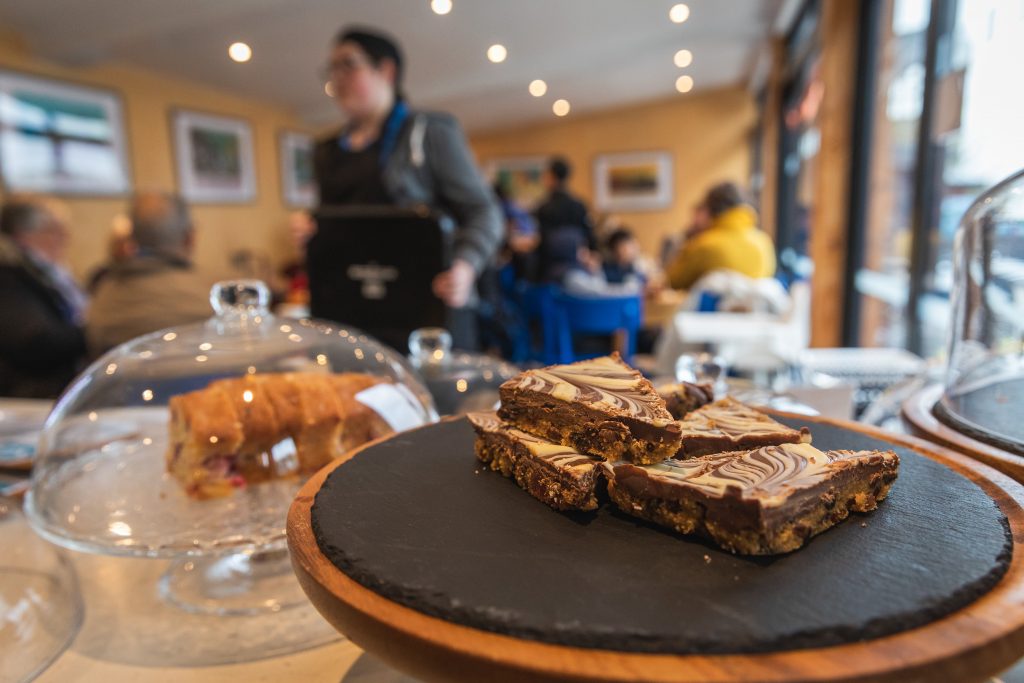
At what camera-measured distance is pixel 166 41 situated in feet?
15.7

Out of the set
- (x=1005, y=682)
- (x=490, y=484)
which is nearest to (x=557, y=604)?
(x=490, y=484)

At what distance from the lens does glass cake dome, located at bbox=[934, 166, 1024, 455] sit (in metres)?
0.83

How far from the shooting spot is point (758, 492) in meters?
0.46

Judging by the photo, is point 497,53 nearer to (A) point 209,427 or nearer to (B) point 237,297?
(B) point 237,297

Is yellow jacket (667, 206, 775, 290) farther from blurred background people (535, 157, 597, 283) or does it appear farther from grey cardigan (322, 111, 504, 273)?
grey cardigan (322, 111, 504, 273)

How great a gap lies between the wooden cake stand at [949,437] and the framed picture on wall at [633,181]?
29.5ft

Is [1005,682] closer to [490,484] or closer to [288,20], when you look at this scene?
[490,484]

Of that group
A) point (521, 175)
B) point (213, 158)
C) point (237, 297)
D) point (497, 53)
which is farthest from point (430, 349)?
point (521, 175)

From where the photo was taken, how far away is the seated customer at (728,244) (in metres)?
3.67

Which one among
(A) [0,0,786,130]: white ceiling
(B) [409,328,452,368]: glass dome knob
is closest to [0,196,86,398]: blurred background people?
(A) [0,0,786,130]: white ceiling

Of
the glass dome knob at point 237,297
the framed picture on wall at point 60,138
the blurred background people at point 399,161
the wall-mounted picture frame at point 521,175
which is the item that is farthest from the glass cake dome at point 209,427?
the wall-mounted picture frame at point 521,175

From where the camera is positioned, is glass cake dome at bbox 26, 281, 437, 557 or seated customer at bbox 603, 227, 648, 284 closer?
glass cake dome at bbox 26, 281, 437, 557

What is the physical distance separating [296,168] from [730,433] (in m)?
7.50

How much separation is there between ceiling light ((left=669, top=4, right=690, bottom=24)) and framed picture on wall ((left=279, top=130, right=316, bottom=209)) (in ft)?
15.5
